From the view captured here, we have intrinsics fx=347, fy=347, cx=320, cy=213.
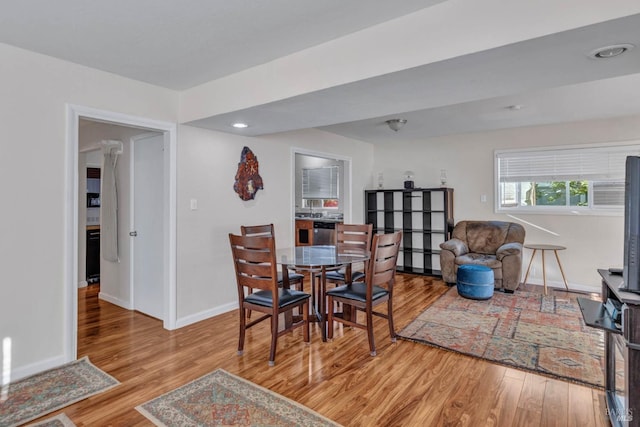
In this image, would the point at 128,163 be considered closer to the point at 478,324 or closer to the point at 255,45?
the point at 255,45

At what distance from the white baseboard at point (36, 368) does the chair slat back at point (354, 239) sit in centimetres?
251

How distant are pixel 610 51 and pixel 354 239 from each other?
245cm

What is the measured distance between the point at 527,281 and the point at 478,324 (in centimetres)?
232

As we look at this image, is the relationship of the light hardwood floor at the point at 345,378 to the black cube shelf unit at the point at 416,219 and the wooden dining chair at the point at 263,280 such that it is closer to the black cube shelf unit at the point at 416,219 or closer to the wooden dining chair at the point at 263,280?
the wooden dining chair at the point at 263,280

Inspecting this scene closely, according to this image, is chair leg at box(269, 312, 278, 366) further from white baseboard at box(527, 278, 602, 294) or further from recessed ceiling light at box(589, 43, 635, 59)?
white baseboard at box(527, 278, 602, 294)

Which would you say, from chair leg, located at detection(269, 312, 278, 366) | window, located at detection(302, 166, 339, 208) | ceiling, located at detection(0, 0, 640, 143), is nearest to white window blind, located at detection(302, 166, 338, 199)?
window, located at detection(302, 166, 339, 208)

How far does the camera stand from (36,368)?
2.51 meters

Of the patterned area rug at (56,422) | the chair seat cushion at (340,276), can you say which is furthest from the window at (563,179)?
A: the patterned area rug at (56,422)

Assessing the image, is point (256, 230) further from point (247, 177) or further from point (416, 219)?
point (416, 219)

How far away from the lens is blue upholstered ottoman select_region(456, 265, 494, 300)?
4230mm

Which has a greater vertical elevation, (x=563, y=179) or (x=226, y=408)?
(x=563, y=179)

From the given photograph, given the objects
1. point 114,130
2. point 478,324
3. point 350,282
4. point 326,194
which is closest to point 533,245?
point 478,324

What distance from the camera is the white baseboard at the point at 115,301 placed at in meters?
4.01

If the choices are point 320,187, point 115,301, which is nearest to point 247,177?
point 115,301
